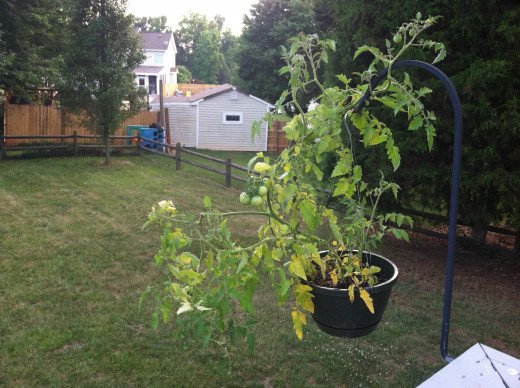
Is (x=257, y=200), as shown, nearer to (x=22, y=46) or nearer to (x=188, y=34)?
(x=22, y=46)

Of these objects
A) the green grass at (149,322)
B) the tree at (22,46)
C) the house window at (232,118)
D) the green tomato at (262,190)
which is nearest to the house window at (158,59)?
the house window at (232,118)

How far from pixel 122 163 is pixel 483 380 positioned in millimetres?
13292

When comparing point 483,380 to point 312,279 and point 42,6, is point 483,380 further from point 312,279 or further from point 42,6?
point 42,6

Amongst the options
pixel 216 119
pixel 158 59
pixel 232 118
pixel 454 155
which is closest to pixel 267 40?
pixel 232 118

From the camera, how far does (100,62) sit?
1193 cm

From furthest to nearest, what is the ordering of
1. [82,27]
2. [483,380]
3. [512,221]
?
[82,27]
[512,221]
[483,380]

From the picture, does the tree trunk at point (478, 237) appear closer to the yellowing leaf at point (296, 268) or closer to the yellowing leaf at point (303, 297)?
the yellowing leaf at point (303, 297)

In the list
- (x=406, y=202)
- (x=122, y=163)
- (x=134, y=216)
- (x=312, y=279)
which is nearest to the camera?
(x=312, y=279)

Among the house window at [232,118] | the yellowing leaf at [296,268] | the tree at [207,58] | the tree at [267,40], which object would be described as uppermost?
the tree at [207,58]

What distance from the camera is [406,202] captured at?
6125 millimetres

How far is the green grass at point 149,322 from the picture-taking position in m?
3.34

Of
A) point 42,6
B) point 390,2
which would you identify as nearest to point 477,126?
point 390,2

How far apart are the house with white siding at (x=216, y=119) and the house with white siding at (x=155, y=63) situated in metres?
18.2

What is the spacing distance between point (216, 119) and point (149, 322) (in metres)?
17.5
